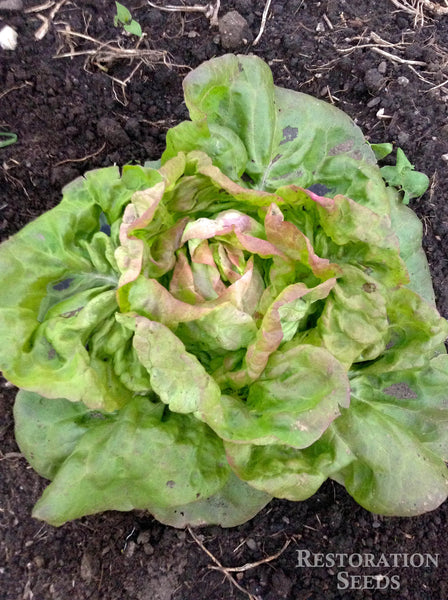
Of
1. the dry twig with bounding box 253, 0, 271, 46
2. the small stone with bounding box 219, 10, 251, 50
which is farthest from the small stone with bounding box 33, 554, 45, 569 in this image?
the dry twig with bounding box 253, 0, 271, 46

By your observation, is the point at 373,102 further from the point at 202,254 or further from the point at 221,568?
the point at 221,568

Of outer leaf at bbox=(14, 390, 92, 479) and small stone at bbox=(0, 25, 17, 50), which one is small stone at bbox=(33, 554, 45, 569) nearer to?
outer leaf at bbox=(14, 390, 92, 479)

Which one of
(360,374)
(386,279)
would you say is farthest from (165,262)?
(360,374)

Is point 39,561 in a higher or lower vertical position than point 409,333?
lower

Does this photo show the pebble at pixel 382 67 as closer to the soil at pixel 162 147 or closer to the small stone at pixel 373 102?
the soil at pixel 162 147

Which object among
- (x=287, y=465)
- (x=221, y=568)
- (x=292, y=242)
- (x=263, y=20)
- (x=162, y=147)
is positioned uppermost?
(x=263, y=20)

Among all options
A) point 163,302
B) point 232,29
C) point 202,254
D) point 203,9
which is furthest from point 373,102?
point 163,302

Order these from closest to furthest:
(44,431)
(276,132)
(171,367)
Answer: (171,367)
(44,431)
(276,132)
